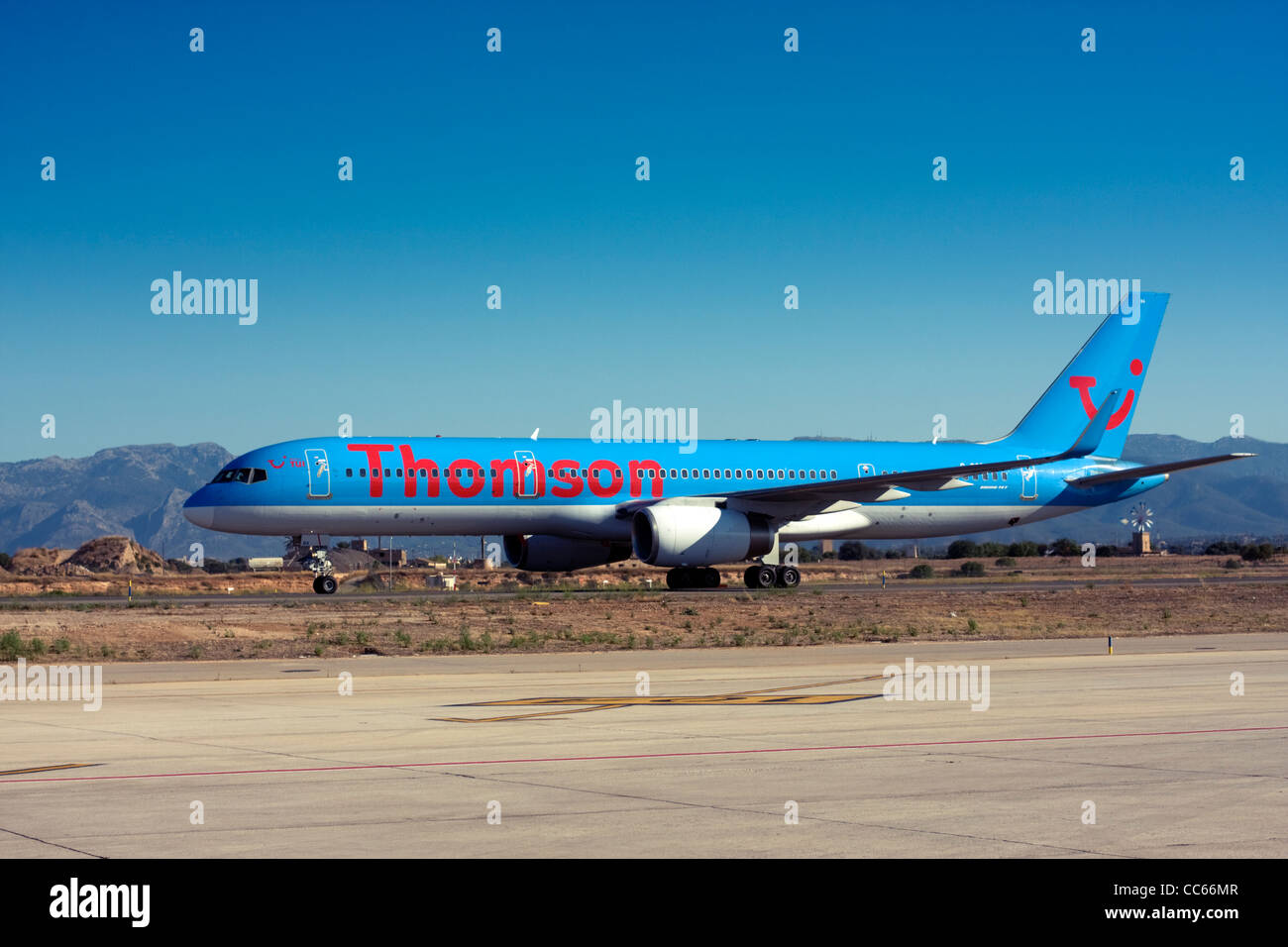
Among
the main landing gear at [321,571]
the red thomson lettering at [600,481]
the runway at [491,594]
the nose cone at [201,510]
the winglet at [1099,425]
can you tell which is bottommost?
the runway at [491,594]

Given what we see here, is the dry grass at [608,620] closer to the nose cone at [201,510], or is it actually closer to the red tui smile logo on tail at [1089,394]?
the nose cone at [201,510]

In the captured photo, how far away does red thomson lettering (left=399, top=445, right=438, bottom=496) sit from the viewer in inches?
1686

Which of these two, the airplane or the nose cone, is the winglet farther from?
the nose cone

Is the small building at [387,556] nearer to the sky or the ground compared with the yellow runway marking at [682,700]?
nearer to the sky

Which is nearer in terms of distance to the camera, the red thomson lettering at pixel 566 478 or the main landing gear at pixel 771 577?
the red thomson lettering at pixel 566 478

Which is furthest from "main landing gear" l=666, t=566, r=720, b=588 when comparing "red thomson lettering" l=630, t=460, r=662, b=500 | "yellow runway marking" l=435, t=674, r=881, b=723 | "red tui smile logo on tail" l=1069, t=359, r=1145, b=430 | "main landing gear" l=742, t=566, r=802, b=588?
"yellow runway marking" l=435, t=674, r=881, b=723

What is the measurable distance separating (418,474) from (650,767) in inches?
1216

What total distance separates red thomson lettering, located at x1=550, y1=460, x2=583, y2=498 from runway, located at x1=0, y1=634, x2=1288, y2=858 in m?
21.1

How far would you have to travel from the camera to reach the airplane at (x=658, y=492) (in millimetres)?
42500

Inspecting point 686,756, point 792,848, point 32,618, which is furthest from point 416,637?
point 792,848

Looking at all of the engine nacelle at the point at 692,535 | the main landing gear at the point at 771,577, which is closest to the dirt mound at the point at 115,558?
the main landing gear at the point at 771,577

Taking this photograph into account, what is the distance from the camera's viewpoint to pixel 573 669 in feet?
80.2

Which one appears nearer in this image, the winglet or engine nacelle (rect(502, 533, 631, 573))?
engine nacelle (rect(502, 533, 631, 573))
